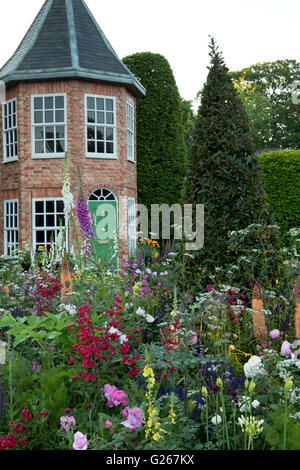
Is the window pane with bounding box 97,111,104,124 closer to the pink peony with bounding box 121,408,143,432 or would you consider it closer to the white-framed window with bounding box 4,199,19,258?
the white-framed window with bounding box 4,199,19,258

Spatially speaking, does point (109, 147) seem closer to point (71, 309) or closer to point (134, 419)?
point (71, 309)

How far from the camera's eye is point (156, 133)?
17281 mm

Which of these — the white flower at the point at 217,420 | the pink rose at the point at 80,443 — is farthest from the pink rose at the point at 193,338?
the pink rose at the point at 80,443

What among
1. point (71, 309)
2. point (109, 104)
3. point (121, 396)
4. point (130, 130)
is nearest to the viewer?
point (121, 396)

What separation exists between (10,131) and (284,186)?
8.69 metres

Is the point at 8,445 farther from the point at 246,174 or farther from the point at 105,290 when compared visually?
the point at 246,174

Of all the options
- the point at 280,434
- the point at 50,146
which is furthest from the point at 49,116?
the point at 280,434

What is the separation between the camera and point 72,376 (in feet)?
11.1

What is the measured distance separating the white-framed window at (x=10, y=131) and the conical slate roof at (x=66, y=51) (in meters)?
0.91

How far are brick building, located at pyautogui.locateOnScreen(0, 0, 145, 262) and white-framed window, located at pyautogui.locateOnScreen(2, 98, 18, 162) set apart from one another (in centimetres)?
3

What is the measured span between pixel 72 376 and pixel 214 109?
3503 millimetres

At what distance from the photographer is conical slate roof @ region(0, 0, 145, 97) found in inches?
515

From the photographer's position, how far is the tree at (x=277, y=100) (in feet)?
125

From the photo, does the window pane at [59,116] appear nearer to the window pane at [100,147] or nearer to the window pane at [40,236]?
the window pane at [100,147]
